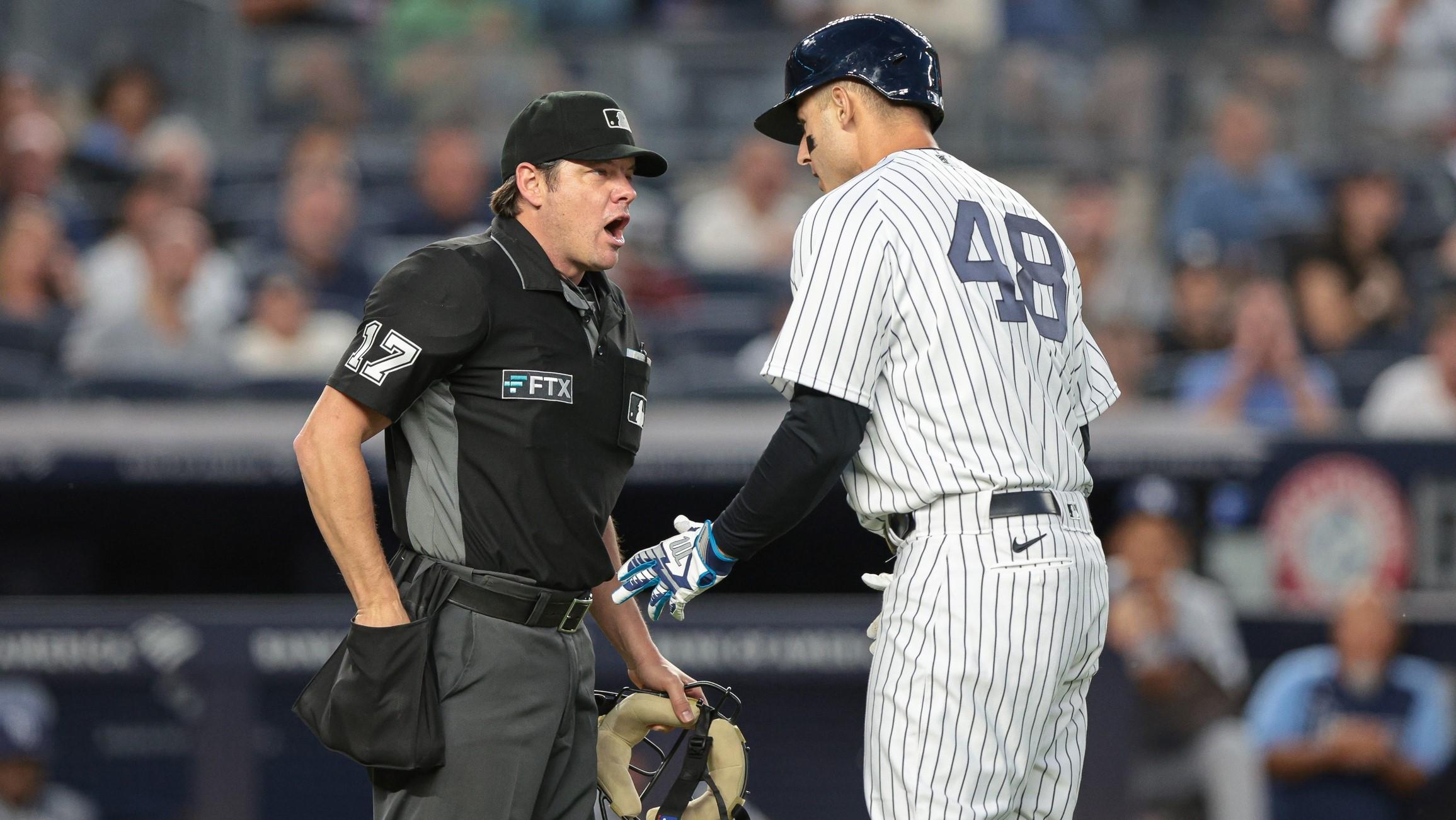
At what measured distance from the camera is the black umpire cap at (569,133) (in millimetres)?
2984

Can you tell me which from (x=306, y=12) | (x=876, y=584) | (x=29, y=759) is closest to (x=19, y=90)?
(x=306, y=12)

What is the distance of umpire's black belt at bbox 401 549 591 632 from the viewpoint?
2883 millimetres

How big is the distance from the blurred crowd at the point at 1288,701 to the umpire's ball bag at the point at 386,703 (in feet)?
10.3

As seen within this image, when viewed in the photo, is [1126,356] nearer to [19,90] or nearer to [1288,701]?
[1288,701]

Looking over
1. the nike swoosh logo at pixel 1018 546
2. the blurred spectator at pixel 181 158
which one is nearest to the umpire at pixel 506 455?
the nike swoosh logo at pixel 1018 546

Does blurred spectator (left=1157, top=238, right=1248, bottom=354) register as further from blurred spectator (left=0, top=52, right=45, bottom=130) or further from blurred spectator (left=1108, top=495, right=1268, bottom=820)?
blurred spectator (left=0, top=52, right=45, bottom=130)

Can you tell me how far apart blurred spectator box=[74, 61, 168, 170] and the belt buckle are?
6052mm

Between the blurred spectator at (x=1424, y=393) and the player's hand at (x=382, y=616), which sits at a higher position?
the player's hand at (x=382, y=616)

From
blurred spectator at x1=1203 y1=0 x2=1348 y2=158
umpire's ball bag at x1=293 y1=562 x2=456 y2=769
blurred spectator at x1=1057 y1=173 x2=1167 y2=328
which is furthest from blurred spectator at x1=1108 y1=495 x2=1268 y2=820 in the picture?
→ blurred spectator at x1=1203 y1=0 x2=1348 y2=158

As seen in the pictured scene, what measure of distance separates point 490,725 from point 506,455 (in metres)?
0.45

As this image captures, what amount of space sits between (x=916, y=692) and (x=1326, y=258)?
5.84 meters

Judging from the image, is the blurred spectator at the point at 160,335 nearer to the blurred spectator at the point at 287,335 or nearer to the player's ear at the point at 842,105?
the blurred spectator at the point at 287,335

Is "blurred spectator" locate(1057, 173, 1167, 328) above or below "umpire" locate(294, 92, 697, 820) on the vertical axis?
below

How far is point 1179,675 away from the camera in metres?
5.49
